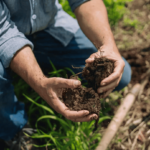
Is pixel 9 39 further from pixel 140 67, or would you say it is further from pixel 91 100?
pixel 140 67

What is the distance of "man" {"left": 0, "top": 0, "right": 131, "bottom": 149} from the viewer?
1.43 metres

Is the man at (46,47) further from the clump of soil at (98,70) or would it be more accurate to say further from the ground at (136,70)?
the ground at (136,70)

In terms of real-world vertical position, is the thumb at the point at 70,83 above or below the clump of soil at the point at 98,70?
above

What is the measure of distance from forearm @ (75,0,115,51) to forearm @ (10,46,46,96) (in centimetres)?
69

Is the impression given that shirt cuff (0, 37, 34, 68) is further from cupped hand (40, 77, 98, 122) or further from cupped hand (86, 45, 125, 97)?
cupped hand (86, 45, 125, 97)

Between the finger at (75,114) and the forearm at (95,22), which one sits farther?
the forearm at (95,22)

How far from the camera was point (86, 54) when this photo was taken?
217 cm

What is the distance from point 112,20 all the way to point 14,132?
2523mm

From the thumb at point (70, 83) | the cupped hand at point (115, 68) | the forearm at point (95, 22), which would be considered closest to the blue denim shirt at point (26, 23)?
the forearm at point (95, 22)

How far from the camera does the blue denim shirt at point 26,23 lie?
58.4 inches

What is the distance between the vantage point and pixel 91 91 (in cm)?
147

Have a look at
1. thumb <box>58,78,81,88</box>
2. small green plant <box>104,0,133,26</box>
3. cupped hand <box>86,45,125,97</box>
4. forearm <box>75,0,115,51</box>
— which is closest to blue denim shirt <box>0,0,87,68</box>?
forearm <box>75,0,115,51</box>

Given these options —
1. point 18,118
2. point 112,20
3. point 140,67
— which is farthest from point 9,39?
point 112,20

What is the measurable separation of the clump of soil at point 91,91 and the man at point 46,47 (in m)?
0.06
